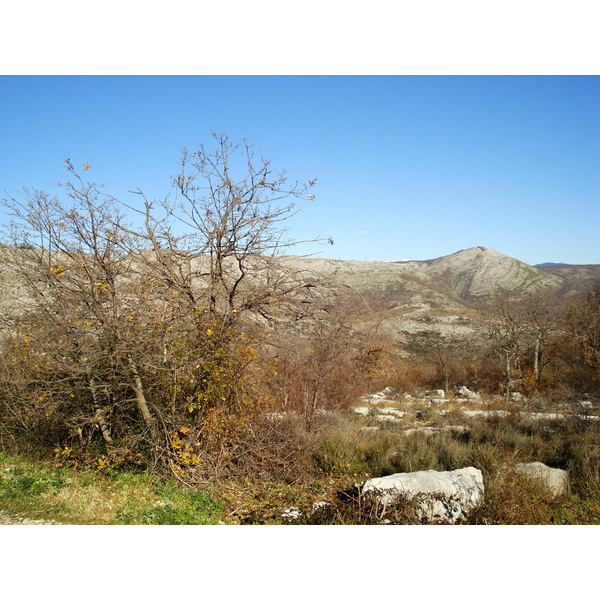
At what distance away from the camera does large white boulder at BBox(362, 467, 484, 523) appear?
18.0 ft

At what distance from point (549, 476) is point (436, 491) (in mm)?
2322

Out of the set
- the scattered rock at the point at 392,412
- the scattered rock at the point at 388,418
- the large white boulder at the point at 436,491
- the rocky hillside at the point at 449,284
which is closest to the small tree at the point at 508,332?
the scattered rock at the point at 392,412

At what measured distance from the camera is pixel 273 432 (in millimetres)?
7953

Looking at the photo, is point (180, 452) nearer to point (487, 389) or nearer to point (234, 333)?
point (234, 333)

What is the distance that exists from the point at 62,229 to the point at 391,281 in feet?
262

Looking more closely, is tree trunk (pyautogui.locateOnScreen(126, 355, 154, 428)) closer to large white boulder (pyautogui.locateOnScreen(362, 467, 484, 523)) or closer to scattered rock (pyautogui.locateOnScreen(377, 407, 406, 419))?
large white boulder (pyautogui.locateOnScreen(362, 467, 484, 523))

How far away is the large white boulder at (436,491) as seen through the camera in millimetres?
5492

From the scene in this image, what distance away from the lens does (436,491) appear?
19.2 feet

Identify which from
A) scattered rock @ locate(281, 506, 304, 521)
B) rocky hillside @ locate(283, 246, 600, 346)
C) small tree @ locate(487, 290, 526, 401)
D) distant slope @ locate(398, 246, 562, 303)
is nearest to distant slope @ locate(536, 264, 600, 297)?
rocky hillside @ locate(283, 246, 600, 346)

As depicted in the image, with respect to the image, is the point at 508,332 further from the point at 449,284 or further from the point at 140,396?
the point at 449,284

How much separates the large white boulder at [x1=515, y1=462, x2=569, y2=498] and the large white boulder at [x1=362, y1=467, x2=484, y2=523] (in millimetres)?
928

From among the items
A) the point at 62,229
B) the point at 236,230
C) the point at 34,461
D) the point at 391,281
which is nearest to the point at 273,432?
the point at 236,230

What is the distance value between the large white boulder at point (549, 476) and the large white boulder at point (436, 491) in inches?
36.5

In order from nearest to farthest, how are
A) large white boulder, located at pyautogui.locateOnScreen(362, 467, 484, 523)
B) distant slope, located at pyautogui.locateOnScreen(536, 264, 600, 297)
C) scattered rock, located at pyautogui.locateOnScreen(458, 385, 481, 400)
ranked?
1. large white boulder, located at pyautogui.locateOnScreen(362, 467, 484, 523)
2. scattered rock, located at pyautogui.locateOnScreen(458, 385, 481, 400)
3. distant slope, located at pyautogui.locateOnScreen(536, 264, 600, 297)
